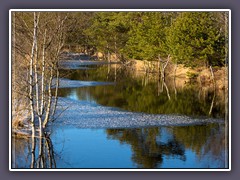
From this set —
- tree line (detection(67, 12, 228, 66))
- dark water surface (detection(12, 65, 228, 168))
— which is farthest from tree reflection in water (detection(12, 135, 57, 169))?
tree line (detection(67, 12, 228, 66))

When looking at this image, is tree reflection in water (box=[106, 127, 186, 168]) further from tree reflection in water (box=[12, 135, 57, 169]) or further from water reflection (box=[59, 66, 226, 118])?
water reflection (box=[59, 66, 226, 118])

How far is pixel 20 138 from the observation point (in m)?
10.5

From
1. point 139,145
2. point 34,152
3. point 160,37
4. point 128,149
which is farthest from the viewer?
point 160,37

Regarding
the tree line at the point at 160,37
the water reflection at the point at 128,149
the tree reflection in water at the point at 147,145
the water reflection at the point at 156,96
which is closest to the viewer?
the water reflection at the point at 128,149

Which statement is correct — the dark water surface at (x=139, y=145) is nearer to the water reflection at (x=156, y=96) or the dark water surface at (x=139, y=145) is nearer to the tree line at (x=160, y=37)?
the water reflection at (x=156, y=96)

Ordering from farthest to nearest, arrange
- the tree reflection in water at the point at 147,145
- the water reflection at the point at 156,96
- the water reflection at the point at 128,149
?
1. the water reflection at the point at 156,96
2. the tree reflection in water at the point at 147,145
3. the water reflection at the point at 128,149

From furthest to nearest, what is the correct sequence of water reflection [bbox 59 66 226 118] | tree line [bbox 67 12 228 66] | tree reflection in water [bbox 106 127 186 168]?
1. tree line [bbox 67 12 228 66]
2. water reflection [bbox 59 66 226 118]
3. tree reflection in water [bbox 106 127 186 168]

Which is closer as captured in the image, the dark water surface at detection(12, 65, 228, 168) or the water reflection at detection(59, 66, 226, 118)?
the dark water surface at detection(12, 65, 228, 168)

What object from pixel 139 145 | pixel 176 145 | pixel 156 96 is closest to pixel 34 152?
pixel 139 145

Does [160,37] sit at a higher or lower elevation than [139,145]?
higher

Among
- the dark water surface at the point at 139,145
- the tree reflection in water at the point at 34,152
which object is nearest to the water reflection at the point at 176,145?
the dark water surface at the point at 139,145

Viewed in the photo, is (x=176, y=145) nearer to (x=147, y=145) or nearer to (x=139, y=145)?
(x=147, y=145)
